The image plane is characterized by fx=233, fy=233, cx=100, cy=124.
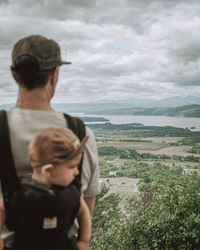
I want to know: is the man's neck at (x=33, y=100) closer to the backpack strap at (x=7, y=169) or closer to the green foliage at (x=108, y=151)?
the backpack strap at (x=7, y=169)

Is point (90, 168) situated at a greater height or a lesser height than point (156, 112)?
greater

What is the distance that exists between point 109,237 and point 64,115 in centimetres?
1083

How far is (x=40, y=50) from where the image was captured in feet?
4.26

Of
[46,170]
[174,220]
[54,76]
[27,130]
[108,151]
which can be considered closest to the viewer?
[46,170]

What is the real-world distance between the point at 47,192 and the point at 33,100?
53 centimetres

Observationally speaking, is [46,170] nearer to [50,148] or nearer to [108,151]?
[50,148]

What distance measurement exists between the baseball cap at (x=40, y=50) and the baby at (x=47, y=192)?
1.36 ft

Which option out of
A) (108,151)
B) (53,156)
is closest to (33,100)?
(53,156)

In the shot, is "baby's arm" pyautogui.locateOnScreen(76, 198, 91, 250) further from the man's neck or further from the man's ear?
the man's ear

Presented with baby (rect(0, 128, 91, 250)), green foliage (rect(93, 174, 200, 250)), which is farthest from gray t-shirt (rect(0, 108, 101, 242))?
green foliage (rect(93, 174, 200, 250))

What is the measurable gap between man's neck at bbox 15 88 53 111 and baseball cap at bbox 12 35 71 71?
0.47 feet

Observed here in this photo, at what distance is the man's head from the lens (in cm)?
129

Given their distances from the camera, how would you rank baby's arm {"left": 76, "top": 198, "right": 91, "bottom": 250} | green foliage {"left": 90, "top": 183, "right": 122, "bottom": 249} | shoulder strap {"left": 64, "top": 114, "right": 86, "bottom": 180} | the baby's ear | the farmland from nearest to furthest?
the baby's ear, shoulder strap {"left": 64, "top": 114, "right": 86, "bottom": 180}, baby's arm {"left": 76, "top": 198, "right": 91, "bottom": 250}, green foliage {"left": 90, "top": 183, "right": 122, "bottom": 249}, the farmland

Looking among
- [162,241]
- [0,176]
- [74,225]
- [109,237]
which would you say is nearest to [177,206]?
[162,241]
